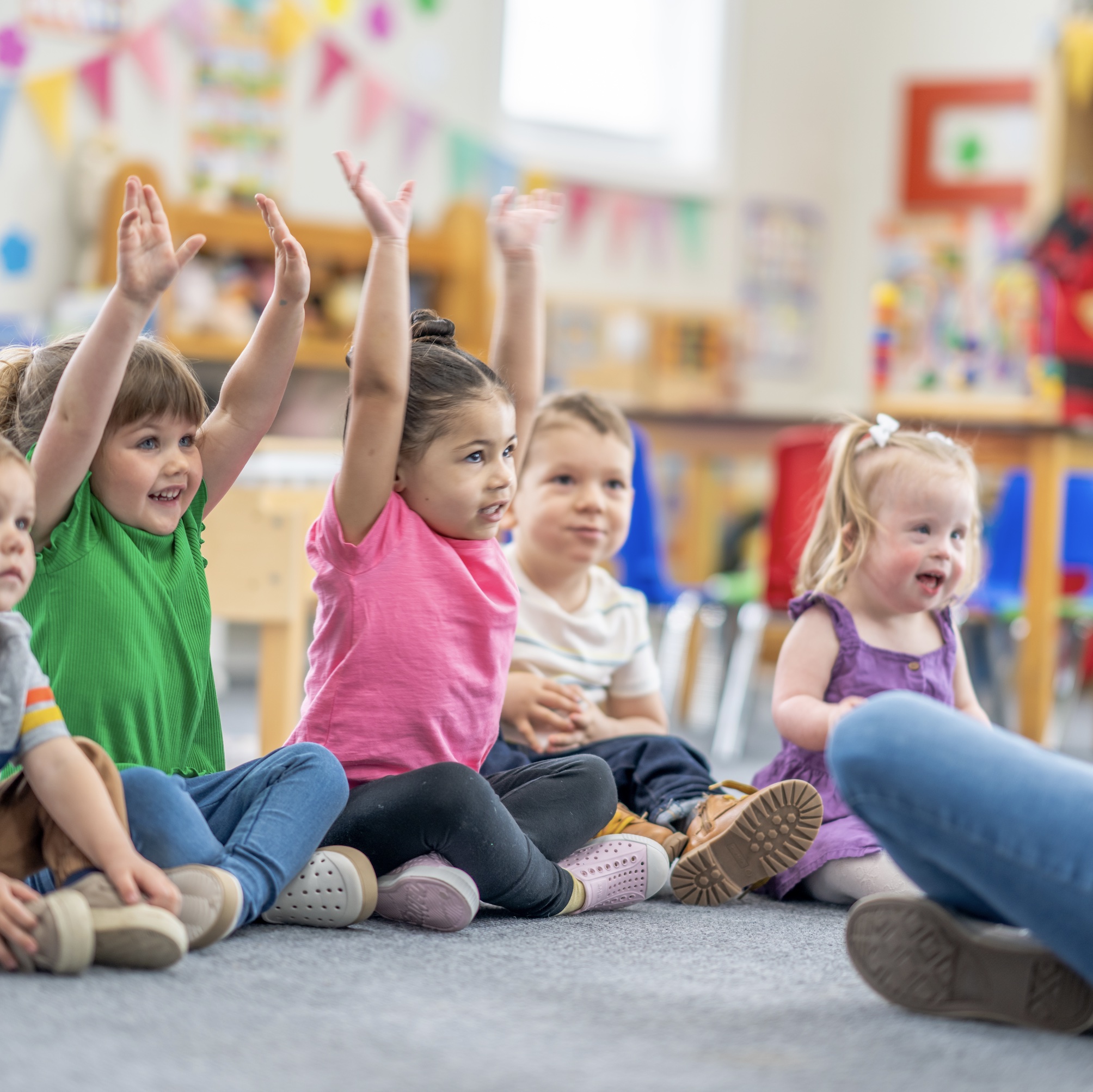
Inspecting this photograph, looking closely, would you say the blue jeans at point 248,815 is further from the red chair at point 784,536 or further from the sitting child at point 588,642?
the red chair at point 784,536

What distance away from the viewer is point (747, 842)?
139cm

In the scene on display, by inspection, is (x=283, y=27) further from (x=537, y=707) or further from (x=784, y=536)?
(x=537, y=707)

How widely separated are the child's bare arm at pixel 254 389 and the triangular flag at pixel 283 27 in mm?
2619

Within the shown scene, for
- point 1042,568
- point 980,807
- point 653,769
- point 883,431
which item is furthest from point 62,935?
point 1042,568

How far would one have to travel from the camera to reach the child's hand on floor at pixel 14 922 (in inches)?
41.5

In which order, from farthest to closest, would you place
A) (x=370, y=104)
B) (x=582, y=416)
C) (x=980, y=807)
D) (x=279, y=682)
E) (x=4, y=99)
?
(x=370, y=104)
(x=4, y=99)
(x=279, y=682)
(x=582, y=416)
(x=980, y=807)

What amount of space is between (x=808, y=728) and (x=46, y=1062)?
0.85 meters

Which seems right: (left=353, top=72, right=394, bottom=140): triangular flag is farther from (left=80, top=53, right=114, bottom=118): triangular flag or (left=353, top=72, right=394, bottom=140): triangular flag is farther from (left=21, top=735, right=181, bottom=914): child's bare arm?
(left=21, top=735, right=181, bottom=914): child's bare arm

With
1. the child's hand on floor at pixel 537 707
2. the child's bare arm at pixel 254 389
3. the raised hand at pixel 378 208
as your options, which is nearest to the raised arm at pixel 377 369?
the raised hand at pixel 378 208

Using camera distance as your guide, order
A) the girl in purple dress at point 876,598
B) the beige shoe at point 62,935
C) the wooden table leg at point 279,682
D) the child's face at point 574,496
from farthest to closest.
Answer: the wooden table leg at point 279,682, the child's face at point 574,496, the girl in purple dress at point 876,598, the beige shoe at point 62,935

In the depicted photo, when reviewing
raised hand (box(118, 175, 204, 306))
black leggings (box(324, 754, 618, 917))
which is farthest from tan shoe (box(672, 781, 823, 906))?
raised hand (box(118, 175, 204, 306))

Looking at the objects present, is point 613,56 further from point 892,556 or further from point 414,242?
point 892,556

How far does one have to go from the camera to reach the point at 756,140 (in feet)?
15.8

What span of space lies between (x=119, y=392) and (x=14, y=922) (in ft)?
1.51
